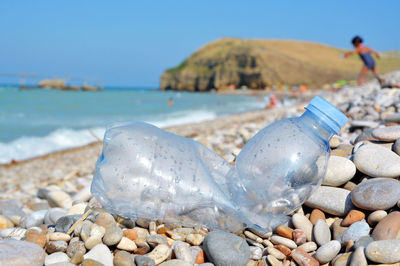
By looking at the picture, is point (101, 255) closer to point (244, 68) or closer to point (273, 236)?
point (273, 236)

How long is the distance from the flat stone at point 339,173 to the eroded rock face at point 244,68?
5165cm

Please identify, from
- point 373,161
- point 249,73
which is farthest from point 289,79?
point 373,161

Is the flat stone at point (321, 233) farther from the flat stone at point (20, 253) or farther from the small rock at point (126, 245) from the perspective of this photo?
the flat stone at point (20, 253)

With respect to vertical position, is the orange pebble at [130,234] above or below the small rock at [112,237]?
below

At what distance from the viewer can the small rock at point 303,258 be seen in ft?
4.63

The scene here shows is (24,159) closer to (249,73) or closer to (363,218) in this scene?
(363,218)

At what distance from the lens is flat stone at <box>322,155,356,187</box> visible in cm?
180

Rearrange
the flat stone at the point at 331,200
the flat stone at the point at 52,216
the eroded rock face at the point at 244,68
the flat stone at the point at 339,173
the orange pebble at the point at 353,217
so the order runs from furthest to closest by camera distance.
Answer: the eroded rock face at the point at 244,68 < the flat stone at the point at 52,216 < the flat stone at the point at 339,173 < the flat stone at the point at 331,200 < the orange pebble at the point at 353,217

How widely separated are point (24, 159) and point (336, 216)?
6.66 metres

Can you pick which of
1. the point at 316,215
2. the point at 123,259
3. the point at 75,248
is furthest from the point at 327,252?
the point at 75,248

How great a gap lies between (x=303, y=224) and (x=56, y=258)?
1048 millimetres

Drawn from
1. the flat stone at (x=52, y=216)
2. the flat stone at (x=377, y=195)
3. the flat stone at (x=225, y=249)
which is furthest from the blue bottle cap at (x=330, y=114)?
the flat stone at (x=52, y=216)

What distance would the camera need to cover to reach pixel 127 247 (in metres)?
1.48

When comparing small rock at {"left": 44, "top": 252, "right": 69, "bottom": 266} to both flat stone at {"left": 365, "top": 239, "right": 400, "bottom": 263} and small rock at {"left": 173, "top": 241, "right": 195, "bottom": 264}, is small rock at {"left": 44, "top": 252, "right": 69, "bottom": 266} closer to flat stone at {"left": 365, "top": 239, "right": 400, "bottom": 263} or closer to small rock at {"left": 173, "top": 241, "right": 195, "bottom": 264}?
small rock at {"left": 173, "top": 241, "right": 195, "bottom": 264}
